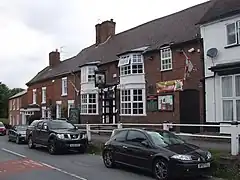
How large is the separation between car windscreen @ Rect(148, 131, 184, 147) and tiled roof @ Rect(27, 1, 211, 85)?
10.9 meters

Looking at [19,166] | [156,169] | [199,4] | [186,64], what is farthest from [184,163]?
[199,4]

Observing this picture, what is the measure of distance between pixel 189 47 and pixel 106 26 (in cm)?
1703

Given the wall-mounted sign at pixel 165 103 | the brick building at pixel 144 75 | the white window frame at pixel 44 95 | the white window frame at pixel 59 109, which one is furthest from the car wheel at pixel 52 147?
the white window frame at pixel 44 95

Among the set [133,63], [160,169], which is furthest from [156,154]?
[133,63]

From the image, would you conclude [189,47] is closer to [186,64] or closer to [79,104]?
[186,64]

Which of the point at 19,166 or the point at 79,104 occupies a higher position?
the point at 79,104

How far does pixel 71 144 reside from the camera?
691 inches

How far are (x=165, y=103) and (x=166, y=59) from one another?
2898 millimetres

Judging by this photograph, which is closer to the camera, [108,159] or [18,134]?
[108,159]

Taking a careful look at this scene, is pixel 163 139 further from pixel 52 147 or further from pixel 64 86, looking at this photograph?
pixel 64 86

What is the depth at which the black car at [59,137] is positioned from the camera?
1748 centimetres

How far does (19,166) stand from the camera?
1362cm

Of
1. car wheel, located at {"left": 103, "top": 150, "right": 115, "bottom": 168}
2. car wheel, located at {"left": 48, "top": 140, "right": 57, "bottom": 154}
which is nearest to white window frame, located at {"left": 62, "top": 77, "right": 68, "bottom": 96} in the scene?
car wheel, located at {"left": 48, "top": 140, "right": 57, "bottom": 154}

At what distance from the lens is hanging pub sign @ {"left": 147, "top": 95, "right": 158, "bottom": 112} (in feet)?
79.4
